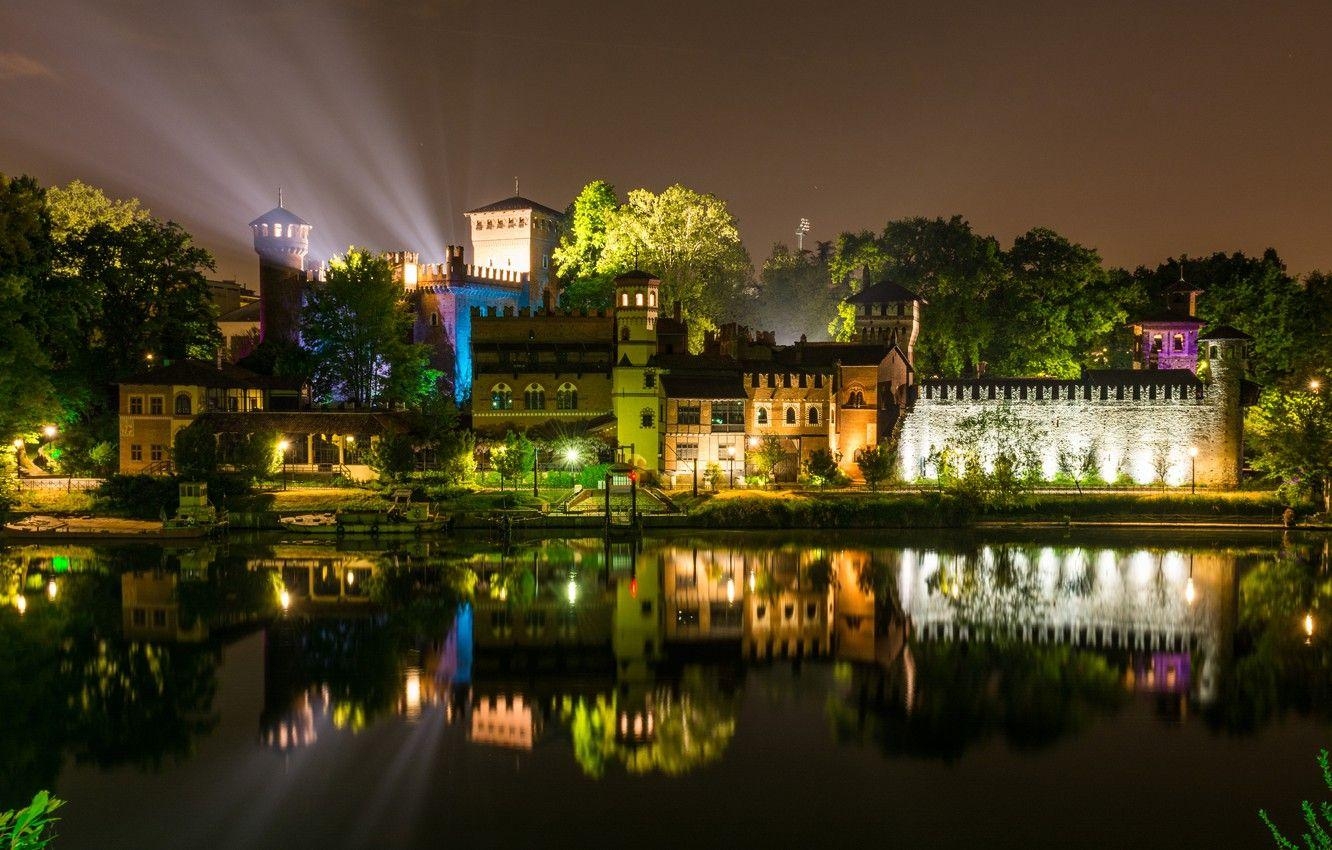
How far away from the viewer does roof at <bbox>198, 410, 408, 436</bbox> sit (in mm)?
46219

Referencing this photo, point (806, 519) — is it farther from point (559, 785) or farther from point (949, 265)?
point (559, 785)

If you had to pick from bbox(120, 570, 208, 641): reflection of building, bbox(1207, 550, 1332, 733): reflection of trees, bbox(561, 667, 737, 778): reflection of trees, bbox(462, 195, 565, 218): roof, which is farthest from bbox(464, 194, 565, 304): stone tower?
bbox(561, 667, 737, 778): reflection of trees

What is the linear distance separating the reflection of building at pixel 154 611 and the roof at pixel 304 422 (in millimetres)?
14278

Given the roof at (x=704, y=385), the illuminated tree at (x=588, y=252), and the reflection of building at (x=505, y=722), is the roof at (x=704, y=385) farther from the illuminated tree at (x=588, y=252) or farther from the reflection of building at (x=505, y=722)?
the reflection of building at (x=505, y=722)

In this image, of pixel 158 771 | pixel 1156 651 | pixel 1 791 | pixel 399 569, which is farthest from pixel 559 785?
pixel 399 569

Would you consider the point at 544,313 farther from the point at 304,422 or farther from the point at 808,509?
the point at 808,509

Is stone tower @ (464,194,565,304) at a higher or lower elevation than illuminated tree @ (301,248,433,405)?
higher

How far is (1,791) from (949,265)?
1885 inches

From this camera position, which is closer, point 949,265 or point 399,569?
point 399,569

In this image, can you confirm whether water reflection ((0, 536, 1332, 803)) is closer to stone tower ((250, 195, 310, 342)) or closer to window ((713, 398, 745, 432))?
window ((713, 398, 745, 432))

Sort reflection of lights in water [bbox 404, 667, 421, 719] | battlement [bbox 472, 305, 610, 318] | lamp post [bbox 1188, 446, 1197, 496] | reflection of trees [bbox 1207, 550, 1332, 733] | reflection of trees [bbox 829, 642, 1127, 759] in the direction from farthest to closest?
battlement [bbox 472, 305, 610, 318], lamp post [bbox 1188, 446, 1197, 496], reflection of trees [bbox 1207, 550, 1332, 733], reflection of lights in water [bbox 404, 667, 421, 719], reflection of trees [bbox 829, 642, 1127, 759]

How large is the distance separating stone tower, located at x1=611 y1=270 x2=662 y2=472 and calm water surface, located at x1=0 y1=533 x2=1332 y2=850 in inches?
507

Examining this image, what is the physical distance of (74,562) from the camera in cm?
3434

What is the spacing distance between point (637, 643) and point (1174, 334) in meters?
33.8
